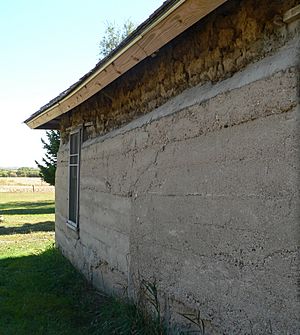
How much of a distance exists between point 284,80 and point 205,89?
1101 millimetres

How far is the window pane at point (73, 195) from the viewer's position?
8383 millimetres

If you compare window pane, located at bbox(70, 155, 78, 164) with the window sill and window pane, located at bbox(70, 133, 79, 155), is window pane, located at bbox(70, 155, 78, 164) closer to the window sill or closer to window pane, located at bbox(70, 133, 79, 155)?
window pane, located at bbox(70, 133, 79, 155)

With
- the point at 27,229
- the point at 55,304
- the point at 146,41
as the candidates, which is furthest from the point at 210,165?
the point at 27,229

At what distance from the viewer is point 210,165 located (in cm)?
332

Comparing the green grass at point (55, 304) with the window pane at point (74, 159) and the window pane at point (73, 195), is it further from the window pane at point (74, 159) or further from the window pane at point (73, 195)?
the window pane at point (74, 159)

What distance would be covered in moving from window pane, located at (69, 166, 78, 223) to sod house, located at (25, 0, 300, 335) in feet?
8.95

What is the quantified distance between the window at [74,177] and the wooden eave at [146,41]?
6.31ft

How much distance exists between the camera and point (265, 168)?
2.70 m

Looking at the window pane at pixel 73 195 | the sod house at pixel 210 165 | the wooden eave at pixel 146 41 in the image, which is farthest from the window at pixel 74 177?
the sod house at pixel 210 165

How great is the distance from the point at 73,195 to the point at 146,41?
5.26 m

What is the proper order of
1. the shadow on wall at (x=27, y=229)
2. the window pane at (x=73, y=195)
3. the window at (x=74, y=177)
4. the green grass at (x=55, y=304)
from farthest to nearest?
the shadow on wall at (x=27, y=229) → the window pane at (x=73, y=195) → the window at (x=74, y=177) → the green grass at (x=55, y=304)

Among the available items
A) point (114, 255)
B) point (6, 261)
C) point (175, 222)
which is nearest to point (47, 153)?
point (6, 261)

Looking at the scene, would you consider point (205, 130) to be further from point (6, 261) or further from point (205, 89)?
point (6, 261)

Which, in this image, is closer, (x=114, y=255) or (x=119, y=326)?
(x=119, y=326)
